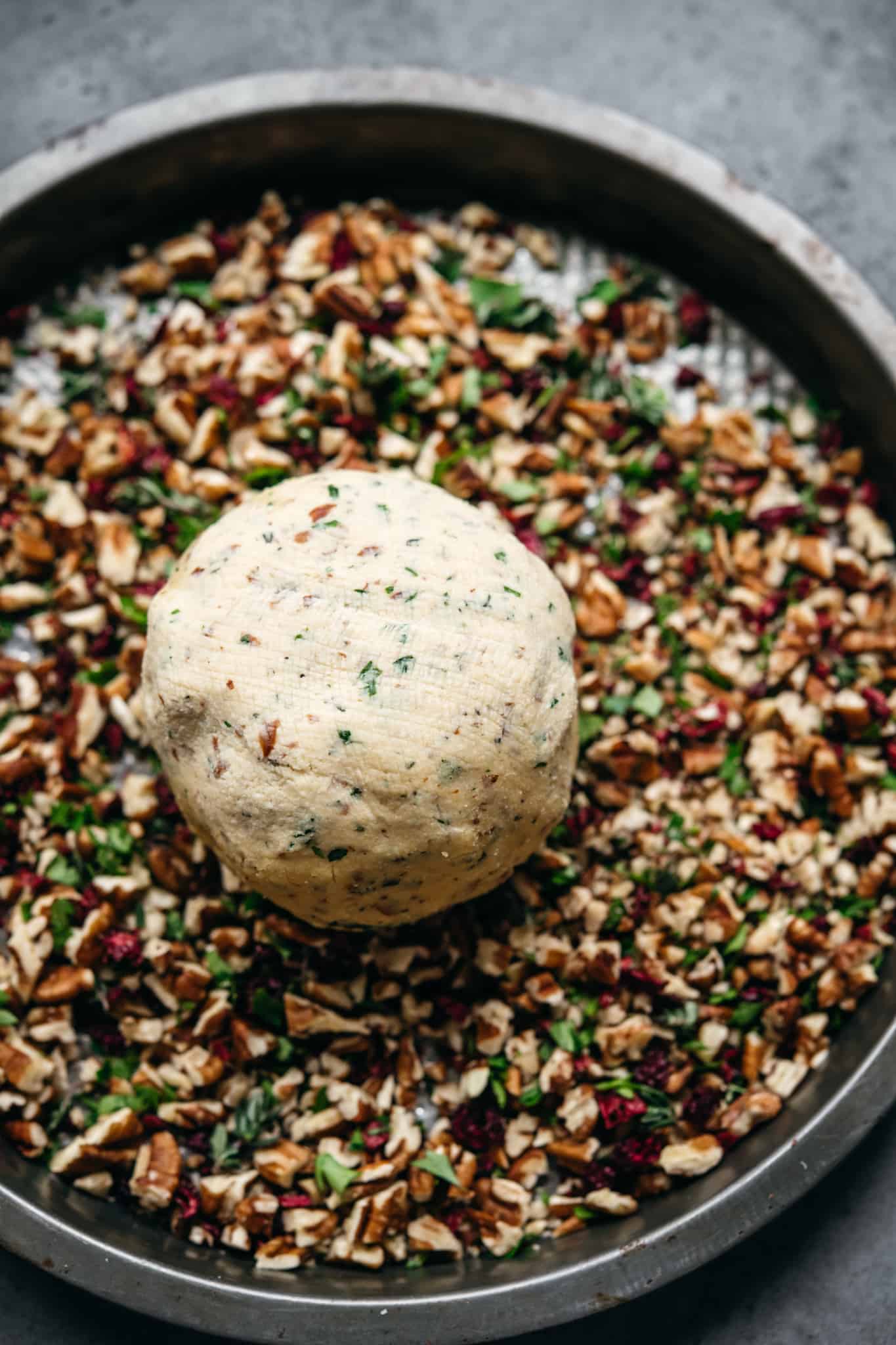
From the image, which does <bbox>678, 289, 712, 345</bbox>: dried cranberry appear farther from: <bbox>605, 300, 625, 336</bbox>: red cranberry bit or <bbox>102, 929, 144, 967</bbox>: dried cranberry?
<bbox>102, 929, 144, 967</bbox>: dried cranberry

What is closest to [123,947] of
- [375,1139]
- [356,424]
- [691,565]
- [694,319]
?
[375,1139]

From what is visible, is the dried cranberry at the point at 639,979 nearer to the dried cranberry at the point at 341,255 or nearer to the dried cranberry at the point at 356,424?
the dried cranberry at the point at 356,424

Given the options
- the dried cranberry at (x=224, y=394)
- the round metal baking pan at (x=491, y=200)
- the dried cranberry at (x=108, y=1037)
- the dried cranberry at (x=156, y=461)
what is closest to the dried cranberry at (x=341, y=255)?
the round metal baking pan at (x=491, y=200)

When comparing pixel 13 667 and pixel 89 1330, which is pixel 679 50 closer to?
pixel 13 667

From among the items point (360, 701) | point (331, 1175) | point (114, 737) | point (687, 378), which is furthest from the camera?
point (687, 378)

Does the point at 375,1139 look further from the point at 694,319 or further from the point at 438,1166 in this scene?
the point at 694,319

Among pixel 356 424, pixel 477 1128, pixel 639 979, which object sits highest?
pixel 356 424

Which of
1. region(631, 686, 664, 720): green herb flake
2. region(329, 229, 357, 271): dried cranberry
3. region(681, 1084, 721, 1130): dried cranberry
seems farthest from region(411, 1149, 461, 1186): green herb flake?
region(329, 229, 357, 271): dried cranberry
